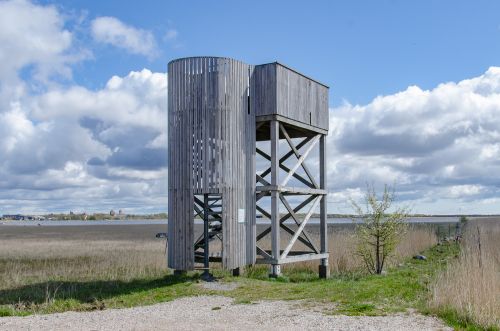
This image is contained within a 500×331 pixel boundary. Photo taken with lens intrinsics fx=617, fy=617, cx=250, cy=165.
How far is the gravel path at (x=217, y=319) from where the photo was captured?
10508mm

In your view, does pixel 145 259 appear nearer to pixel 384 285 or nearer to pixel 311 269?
pixel 311 269

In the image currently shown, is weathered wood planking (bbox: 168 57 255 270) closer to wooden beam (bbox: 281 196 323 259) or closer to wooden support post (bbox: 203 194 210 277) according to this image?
wooden support post (bbox: 203 194 210 277)

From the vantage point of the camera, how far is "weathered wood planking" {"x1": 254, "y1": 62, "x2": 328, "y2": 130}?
1820 cm

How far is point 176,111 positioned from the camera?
57.5ft

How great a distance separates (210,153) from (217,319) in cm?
646

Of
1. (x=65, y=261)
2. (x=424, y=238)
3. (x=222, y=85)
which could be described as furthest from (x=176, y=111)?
(x=424, y=238)

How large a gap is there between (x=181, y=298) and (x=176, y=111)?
5.69 metres

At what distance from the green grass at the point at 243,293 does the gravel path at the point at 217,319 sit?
61 centimetres

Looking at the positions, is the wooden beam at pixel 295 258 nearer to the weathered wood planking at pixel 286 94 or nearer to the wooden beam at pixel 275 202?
the wooden beam at pixel 275 202

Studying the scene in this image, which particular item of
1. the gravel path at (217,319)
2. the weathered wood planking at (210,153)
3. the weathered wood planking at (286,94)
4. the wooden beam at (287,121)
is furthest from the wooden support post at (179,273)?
the weathered wood planking at (286,94)

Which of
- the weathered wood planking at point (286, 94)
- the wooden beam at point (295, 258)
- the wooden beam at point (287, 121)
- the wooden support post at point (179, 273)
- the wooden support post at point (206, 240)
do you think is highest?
the weathered wood planking at point (286, 94)

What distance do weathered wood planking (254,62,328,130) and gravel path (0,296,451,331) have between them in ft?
22.9

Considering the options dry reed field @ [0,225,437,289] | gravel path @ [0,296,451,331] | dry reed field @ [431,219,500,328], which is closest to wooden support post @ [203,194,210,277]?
dry reed field @ [0,225,437,289]

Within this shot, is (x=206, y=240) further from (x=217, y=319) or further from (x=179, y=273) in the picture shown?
(x=217, y=319)
